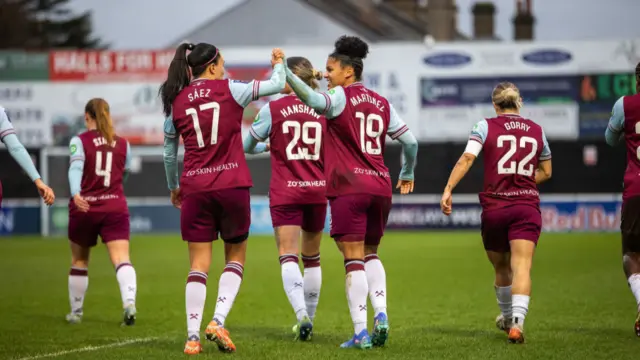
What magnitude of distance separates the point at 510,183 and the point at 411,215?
2237 centimetres

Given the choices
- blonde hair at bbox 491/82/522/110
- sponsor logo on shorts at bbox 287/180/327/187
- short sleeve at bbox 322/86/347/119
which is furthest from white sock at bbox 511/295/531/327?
short sleeve at bbox 322/86/347/119

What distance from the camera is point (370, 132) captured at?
30.6ft

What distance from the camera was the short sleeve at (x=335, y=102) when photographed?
9.02 m

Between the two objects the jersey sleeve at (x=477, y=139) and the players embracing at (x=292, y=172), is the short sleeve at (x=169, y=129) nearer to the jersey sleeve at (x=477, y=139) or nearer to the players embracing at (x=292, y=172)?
the players embracing at (x=292, y=172)

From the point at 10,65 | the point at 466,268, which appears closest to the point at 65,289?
the point at 466,268

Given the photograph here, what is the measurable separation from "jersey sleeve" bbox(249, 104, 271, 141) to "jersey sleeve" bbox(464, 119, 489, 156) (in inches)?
69.1

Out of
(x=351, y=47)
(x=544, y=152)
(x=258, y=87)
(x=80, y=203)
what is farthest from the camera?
(x=80, y=203)

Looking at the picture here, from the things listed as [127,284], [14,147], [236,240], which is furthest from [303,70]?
[127,284]

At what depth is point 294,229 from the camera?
1018cm

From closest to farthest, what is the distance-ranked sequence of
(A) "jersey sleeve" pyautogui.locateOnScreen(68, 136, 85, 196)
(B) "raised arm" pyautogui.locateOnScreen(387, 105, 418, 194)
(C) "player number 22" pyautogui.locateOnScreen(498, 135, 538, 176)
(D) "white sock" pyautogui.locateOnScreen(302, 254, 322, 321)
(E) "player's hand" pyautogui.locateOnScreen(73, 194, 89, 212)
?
(B) "raised arm" pyautogui.locateOnScreen(387, 105, 418, 194)
(C) "player number 22" pyautogui.locateOnScreen(498, 135, 538, 176)
(D) "white sock" pyautogui.locateOnScreen(302, 254, 322, 321)
(E) "player's hand" pyautogui.locateOnScreen(73, 194, 89, 212)
(A) "jersey sleeve" pyautogui.locateOnScreen(68, 136, 85, 196)

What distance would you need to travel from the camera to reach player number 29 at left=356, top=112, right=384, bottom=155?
9289 mm

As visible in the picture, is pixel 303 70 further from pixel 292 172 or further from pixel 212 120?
pixel 212 120

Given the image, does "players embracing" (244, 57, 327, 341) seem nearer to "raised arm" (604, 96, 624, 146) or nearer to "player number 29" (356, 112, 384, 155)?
"player number 29" (356, 112, 384, 155)

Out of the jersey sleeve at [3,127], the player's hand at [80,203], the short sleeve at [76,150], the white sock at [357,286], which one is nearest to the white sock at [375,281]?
the white sock at [357,286]
